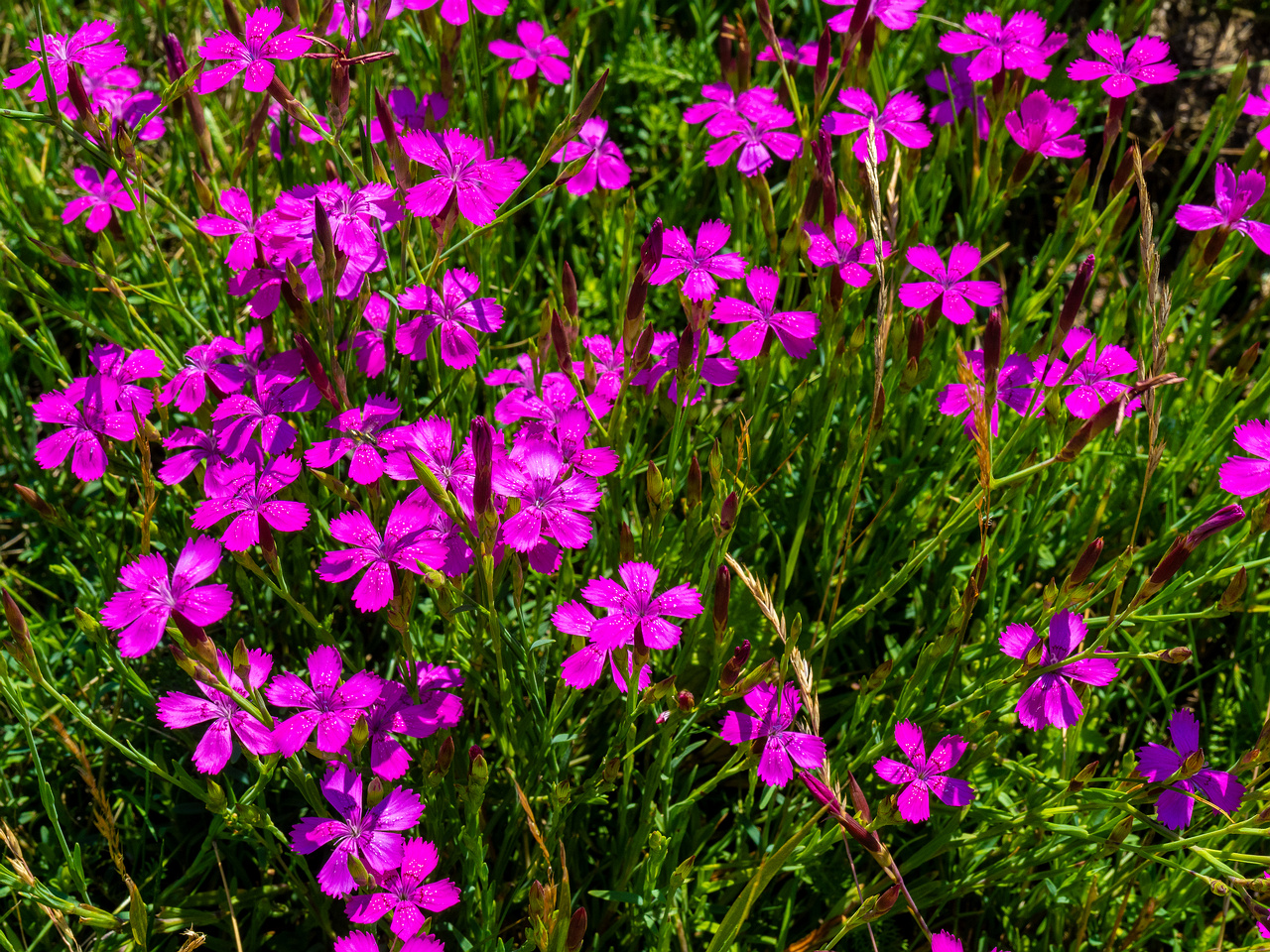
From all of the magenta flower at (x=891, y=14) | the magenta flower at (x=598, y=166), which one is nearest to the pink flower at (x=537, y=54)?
the magenta flower at (x=598, y=166)

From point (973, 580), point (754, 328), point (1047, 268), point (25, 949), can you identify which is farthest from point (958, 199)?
point (25, 949)

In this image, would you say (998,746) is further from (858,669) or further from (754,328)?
(754,328)

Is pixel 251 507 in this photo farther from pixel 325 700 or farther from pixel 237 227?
pixel 237 227

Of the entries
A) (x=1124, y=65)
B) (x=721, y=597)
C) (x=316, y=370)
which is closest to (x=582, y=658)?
(x=721, y=597)

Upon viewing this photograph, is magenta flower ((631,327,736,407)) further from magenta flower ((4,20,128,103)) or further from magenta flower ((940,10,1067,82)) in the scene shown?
magenta flower ((4,20,128,103))

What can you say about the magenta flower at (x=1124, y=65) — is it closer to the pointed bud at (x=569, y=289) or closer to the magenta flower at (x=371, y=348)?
the pointed bud at (x=569, y=289)

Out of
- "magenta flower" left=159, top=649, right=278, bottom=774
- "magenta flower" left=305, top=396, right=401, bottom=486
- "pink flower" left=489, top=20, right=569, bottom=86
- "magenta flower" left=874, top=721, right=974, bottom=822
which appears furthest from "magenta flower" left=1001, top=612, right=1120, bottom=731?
"pink flower" left=489, top=20, right=569, bottom=86
